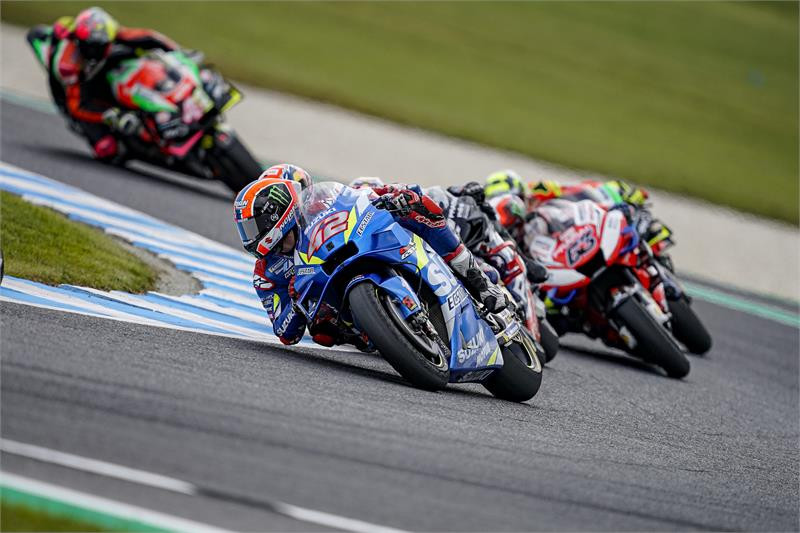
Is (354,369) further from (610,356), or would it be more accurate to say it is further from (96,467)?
(610,356)

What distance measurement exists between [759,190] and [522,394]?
1936 cm

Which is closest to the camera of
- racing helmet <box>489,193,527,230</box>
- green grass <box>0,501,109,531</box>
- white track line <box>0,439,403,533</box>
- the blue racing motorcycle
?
green grass <box>0,501,109,531</box>

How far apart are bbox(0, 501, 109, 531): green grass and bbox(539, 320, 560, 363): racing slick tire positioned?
5.60 m

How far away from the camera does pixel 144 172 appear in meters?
15.5

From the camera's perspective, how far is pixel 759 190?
25859mm

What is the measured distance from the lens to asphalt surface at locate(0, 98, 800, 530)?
4.95m

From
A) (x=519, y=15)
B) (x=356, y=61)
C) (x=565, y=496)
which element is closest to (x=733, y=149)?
(x=356, y=61)

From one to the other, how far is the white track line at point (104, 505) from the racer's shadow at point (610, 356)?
671cm

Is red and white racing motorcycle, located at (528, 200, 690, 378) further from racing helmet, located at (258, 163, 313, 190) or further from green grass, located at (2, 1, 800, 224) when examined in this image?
green grass, located at (2, 1, 800, 224)

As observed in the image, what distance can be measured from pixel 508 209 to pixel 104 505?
5.95 m

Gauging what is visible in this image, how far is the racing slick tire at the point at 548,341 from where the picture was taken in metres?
9.56

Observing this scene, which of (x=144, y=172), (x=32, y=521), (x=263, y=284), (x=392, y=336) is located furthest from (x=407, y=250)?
(x=144, y=172)

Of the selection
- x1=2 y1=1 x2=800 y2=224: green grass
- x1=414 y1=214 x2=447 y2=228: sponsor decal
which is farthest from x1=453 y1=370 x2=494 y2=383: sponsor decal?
x1=2 y1=1 x2=800 y2=224: green grass

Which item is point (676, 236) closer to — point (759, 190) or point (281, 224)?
point (759, 190)
